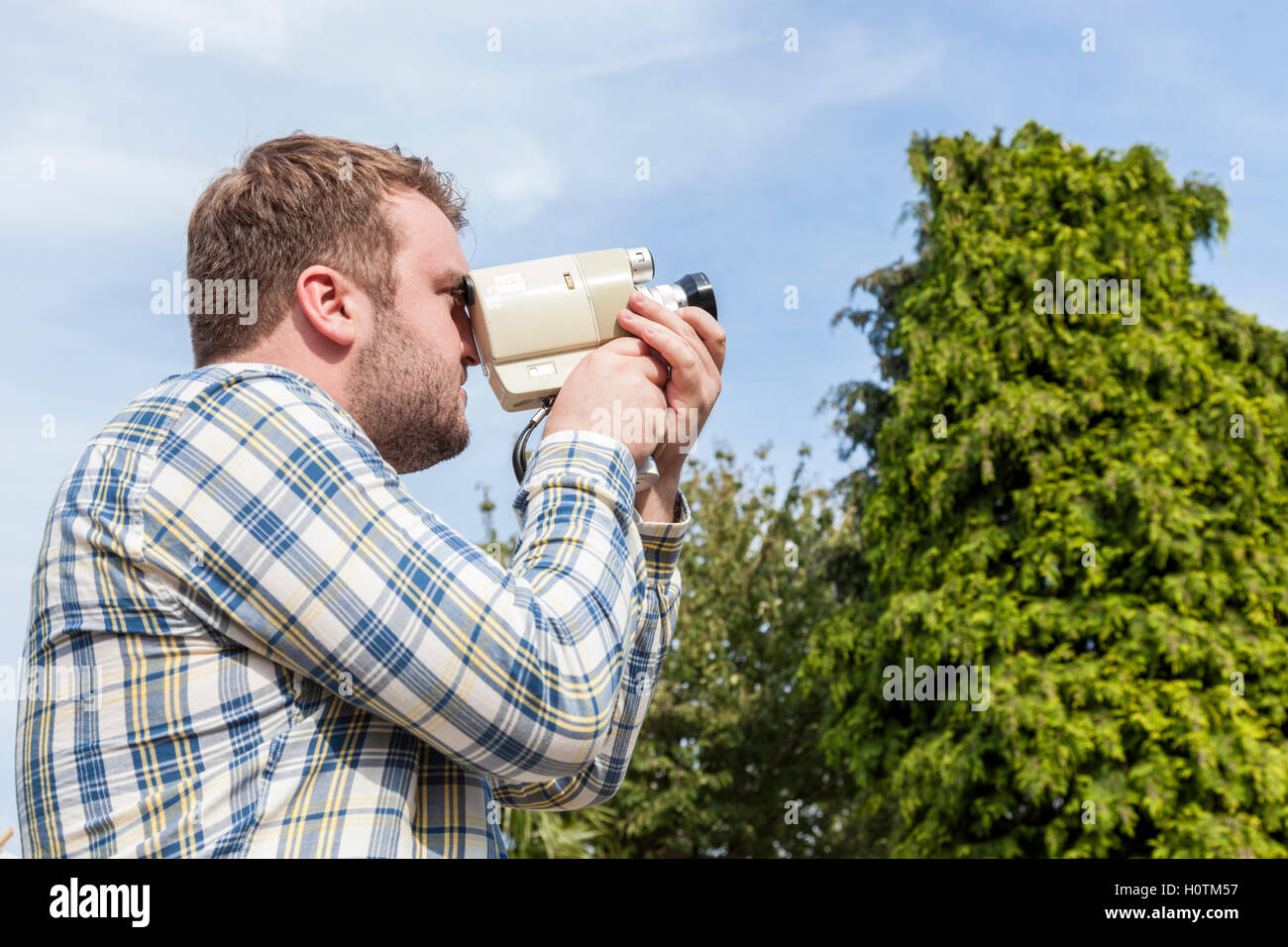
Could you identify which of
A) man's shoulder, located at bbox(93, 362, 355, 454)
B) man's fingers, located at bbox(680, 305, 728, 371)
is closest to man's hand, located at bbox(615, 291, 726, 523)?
man's fingers, located at bbox(680, 305, 728, 371)

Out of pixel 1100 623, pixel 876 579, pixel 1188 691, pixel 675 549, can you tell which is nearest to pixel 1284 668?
pixel 1188 691

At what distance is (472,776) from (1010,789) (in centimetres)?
971

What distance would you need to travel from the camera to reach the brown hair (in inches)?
60.6

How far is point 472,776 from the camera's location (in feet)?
4.33

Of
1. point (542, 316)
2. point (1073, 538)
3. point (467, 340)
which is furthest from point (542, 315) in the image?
point (1073, 538)

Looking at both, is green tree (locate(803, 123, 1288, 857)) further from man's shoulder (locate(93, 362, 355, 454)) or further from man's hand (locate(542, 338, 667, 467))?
man's shoulder (locate(93, 362, 355, 454))

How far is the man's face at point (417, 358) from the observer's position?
1.50 metres

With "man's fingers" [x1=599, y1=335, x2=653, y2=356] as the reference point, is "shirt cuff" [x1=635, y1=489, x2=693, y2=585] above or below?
below

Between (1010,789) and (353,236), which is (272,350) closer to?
(353,236)

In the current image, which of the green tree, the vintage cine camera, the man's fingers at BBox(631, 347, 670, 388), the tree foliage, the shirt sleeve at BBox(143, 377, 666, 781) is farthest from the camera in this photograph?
the tree foliage

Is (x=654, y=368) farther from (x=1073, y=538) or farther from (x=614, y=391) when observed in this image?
(x=1073, y=538)

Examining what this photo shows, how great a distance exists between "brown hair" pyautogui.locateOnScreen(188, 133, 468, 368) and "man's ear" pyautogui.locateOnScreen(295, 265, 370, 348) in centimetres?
2

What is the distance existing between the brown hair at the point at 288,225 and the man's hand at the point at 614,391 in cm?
31

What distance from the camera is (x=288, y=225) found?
5.17 feet
